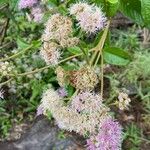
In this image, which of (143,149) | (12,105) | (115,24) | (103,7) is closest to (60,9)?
(103,7)

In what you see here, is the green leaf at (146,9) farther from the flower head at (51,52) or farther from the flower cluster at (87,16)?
the flower head at (51,52)

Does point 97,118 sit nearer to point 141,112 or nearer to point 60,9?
point 60,9

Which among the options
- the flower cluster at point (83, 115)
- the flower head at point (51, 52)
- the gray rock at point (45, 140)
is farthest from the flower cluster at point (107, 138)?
the gray rock at point (45, 140)

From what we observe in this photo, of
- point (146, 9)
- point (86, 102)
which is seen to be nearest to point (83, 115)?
point (86, 102)

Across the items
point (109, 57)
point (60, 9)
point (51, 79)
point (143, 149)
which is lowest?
point (143, 149)

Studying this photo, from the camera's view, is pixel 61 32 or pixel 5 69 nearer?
pixel 61 32

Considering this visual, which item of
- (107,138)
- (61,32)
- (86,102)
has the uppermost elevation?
Answer: (61,32)

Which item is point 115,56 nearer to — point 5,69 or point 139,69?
point 5,69

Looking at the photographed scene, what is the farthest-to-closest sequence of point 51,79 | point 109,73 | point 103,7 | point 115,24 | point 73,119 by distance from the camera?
point 115,24, point 109,73, point 51,79, point 103,7, point 73,119
